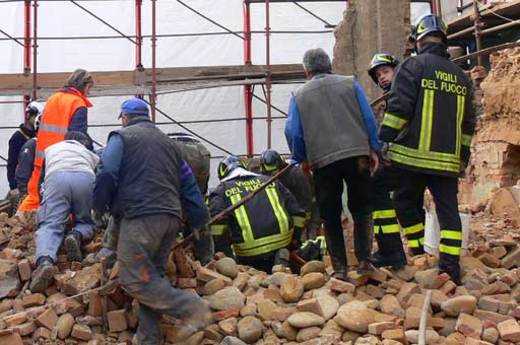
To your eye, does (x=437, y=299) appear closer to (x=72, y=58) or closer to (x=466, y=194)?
(x=466, y=194)

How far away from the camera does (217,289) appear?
4832 mm

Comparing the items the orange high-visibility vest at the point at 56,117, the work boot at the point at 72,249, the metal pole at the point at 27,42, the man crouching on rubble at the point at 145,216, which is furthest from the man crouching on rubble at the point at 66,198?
the metal pole at the point at 27,42

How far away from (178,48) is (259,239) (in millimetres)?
7813

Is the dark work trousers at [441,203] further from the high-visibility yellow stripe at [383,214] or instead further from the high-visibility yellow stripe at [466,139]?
the high-visibility yellow stripe at [466,139]

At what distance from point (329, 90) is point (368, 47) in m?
2.64

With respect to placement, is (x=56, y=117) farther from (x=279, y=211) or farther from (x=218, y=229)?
(x=279, y=211)

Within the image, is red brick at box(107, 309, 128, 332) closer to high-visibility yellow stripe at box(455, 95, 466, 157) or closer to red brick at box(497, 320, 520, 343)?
red brick at box(497, 320, 520, 343)

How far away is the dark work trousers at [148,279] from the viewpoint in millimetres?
4172

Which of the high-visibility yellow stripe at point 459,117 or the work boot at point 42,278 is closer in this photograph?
the high-visibility yellow stripe at point 459,117

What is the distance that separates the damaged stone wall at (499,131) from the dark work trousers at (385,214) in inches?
158

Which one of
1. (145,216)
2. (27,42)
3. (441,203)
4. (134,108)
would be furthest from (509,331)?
(27,42)

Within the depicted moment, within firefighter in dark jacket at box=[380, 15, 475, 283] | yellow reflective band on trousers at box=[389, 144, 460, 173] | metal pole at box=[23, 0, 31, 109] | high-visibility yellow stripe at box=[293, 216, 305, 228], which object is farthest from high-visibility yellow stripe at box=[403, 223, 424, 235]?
metal pole at box=[23, 0, 31, 109]

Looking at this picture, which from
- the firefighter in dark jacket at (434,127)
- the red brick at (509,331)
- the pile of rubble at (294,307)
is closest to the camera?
the red brick at (509,331)

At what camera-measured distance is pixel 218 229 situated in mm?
6086
